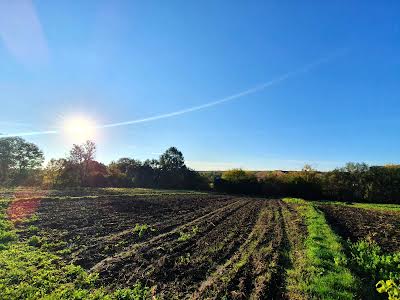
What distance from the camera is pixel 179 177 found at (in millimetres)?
86625

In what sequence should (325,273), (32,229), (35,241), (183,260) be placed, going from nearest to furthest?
(325,273) < (183,260) < (35,241) < (32,229)

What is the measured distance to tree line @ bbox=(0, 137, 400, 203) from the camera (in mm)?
69312

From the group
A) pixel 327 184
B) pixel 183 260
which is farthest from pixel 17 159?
pixel 183 260

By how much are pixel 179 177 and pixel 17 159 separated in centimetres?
4210

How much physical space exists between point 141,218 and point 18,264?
11900 millimetres

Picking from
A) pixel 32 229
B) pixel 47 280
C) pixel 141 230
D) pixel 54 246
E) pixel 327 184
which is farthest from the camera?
pixel 327 184

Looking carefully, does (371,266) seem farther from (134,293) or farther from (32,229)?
(32,229)

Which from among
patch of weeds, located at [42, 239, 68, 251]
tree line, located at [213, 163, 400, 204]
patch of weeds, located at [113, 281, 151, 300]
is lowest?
patch of weeds, located at [113, 281, 151, 300]

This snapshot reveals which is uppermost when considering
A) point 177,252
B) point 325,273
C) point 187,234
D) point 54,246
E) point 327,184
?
point 327,184

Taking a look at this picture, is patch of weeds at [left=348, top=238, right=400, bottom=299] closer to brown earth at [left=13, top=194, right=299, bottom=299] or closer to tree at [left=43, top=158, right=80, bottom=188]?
brown earth at [left=13, top=194, right=299, bottom=299]

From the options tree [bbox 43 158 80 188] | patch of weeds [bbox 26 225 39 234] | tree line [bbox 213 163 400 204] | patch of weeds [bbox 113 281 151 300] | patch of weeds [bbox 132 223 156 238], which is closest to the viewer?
patch of weeds [bbox 113 281 151 300]

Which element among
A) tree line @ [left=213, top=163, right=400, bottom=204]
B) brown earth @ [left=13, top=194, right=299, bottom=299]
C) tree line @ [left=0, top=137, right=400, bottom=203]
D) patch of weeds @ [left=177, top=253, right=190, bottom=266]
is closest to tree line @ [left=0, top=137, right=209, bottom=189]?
tree line @ [left=0, top=137, right=400, bottom=203]

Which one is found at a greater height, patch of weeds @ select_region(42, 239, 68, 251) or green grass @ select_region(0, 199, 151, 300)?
patch of weeds @ select_region(42, 239, 68, 251)

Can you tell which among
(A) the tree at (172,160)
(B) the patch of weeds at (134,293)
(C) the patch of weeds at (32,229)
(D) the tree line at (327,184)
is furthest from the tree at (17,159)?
(B) the patch of weeds at (134,293)
